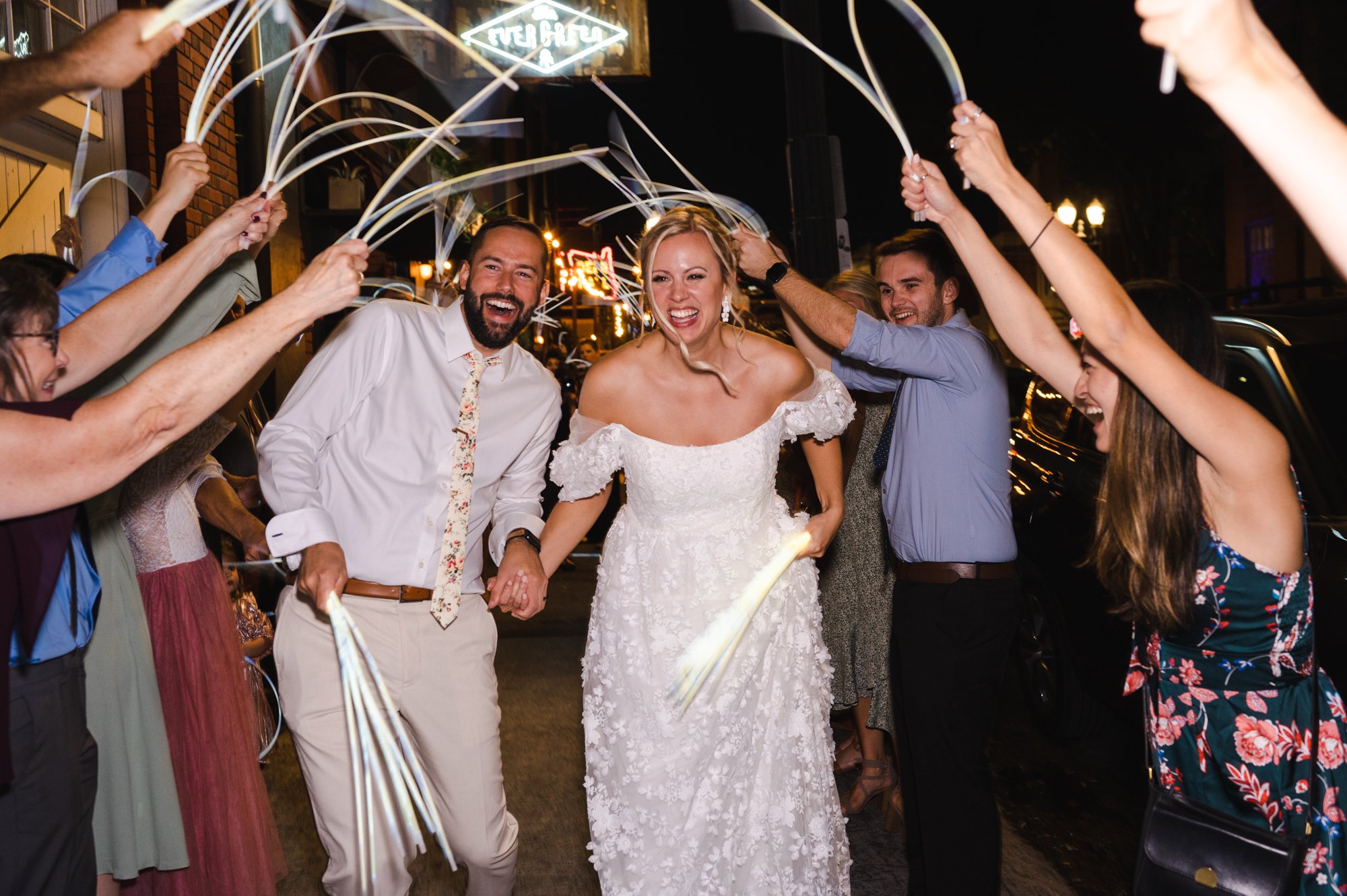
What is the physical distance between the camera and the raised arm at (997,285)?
2.78m

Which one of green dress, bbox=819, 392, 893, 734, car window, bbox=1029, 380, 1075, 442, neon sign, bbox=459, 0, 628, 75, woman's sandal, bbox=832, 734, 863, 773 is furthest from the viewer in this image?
neon sign, bbox=459, 0, 628, 75

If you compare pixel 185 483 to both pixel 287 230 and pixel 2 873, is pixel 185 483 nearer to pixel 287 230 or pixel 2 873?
pixel 2 873

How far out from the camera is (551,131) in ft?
156

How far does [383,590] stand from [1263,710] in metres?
2.57

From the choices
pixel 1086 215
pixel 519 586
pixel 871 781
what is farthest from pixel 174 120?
pixel 1086 215

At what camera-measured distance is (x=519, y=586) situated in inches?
141

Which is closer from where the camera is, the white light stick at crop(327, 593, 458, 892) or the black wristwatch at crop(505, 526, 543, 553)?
the white light stick at crop(327, 593, 458, 892)

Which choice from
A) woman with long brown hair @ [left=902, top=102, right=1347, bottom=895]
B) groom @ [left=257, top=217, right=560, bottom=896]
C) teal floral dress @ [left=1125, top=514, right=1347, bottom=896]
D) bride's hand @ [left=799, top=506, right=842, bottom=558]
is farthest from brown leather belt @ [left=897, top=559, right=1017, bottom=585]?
groom @ [left=257, top=217, right=560, bottom=896]

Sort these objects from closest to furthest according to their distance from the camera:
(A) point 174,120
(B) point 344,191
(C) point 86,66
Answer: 1. (C) point 86,66
2. (A) point 174,120
3. (B) point 344,191

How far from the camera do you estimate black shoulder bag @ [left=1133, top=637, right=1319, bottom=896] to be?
2293mm

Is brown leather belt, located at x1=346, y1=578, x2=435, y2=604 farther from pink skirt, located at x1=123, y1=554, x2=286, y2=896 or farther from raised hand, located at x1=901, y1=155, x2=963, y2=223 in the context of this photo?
raised hand, located at x1=901, y1=155, x2=963, y2=223

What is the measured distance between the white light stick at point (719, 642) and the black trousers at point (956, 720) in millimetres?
565

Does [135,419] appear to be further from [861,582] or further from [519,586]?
[861,582]

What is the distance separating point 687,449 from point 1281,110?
8.64 ft
